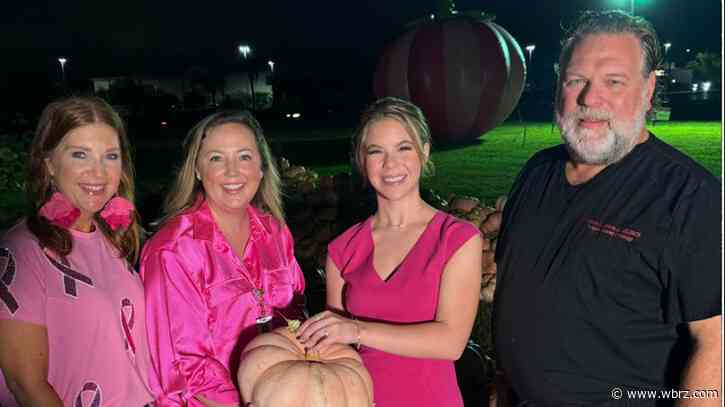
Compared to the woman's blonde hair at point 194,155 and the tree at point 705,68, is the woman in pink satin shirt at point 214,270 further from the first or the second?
the tree at point 705,68

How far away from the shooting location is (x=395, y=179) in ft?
8.50

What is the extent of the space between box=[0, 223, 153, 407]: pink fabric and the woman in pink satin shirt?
109 millimetres

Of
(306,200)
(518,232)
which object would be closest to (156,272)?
(518,232)

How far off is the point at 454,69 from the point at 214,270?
11869 mm

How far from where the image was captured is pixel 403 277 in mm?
2447

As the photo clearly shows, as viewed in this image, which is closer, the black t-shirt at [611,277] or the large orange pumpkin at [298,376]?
the large orange pumpkin at [298,376]

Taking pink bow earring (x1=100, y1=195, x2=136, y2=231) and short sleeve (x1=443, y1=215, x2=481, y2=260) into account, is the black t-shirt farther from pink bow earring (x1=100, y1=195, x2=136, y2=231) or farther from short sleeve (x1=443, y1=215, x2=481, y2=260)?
pink bow earring (x1=100, y1=195, x2=136, y2=231)

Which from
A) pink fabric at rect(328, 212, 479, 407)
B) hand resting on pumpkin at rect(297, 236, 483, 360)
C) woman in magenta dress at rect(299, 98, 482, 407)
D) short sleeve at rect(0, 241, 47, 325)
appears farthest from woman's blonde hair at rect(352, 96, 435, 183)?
short sleeve at rect(0, 241, 47, 325)

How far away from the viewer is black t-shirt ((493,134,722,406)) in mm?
2041

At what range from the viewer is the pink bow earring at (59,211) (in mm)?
2371

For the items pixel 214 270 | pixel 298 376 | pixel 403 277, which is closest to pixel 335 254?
pixel 403 277

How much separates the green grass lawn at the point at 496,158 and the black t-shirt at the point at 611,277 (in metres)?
→ 7.01

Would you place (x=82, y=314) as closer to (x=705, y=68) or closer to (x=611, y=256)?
(x=611, y=256)

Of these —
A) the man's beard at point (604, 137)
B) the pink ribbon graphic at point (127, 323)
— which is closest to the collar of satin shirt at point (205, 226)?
the pink ribbon graphic at point (127, 323)
